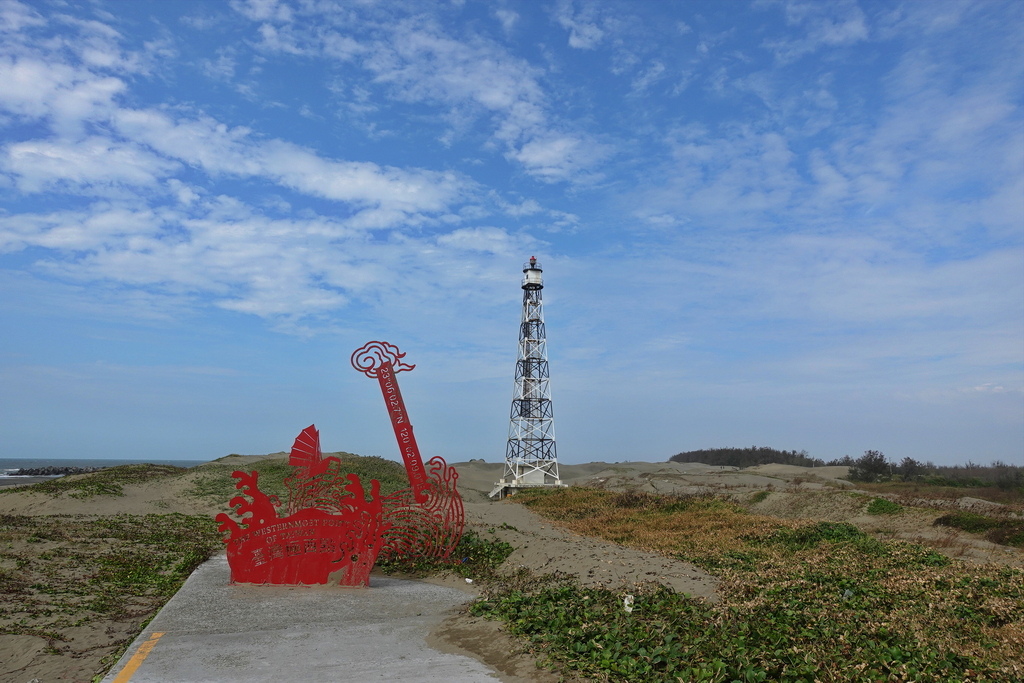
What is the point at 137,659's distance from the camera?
5.96 m

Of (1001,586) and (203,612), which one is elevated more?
(1001,586)

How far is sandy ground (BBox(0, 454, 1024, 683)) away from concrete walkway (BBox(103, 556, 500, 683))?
45 centimetres

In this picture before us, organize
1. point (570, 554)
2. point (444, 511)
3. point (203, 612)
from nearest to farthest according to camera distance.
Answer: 1. point (203, 612)
2. point (570, 554)
3. point (444, 511)

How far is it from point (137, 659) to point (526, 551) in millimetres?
6932

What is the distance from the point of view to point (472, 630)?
7062 millimetres

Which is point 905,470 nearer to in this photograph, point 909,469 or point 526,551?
point 909,469

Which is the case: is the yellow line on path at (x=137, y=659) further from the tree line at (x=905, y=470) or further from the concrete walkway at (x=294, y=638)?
the tree line at (x=905, y=470)

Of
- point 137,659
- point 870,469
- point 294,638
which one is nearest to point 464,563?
point 294,638

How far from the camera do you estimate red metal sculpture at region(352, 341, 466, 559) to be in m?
11.6

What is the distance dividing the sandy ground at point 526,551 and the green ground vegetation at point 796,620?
0.42 m

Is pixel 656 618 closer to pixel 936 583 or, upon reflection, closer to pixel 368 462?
pixel 936 583

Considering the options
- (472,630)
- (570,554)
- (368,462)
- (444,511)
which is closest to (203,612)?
(472,630)

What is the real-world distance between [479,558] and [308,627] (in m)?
4.65

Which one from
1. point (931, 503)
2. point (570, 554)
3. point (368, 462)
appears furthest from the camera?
point (368, 462)
